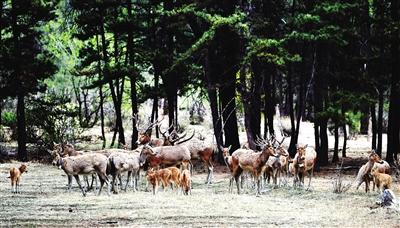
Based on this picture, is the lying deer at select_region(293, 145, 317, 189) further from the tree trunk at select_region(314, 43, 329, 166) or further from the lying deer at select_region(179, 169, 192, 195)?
the tree trunk at select_region(314, 43, 329, 166)

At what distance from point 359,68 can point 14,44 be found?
15.2 m

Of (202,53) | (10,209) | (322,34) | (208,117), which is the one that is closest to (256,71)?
(202,53)

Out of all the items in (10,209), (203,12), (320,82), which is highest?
(203,12)

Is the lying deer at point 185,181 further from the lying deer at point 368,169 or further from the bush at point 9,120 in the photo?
the bush at point 9,120

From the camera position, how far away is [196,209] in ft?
56.1

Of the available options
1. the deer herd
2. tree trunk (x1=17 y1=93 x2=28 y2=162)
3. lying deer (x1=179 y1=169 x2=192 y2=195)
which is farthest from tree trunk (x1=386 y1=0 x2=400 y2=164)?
tree trunk (x1=17 y1=93 x2=28 y2=162)

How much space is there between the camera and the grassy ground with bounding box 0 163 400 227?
15.6 m

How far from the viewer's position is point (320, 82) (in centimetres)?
3116

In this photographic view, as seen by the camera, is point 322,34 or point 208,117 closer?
point 322,34

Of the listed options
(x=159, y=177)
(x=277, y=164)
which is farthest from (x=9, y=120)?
(x=159, y=177)

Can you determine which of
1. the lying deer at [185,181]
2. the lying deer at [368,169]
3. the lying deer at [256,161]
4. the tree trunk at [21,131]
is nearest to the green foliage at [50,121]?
the tree trunk at [21,131]

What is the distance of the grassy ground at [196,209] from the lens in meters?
15.6

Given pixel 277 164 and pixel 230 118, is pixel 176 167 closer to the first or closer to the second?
pixel 277 164

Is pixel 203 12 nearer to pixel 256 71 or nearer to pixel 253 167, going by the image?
pixel 256 71
